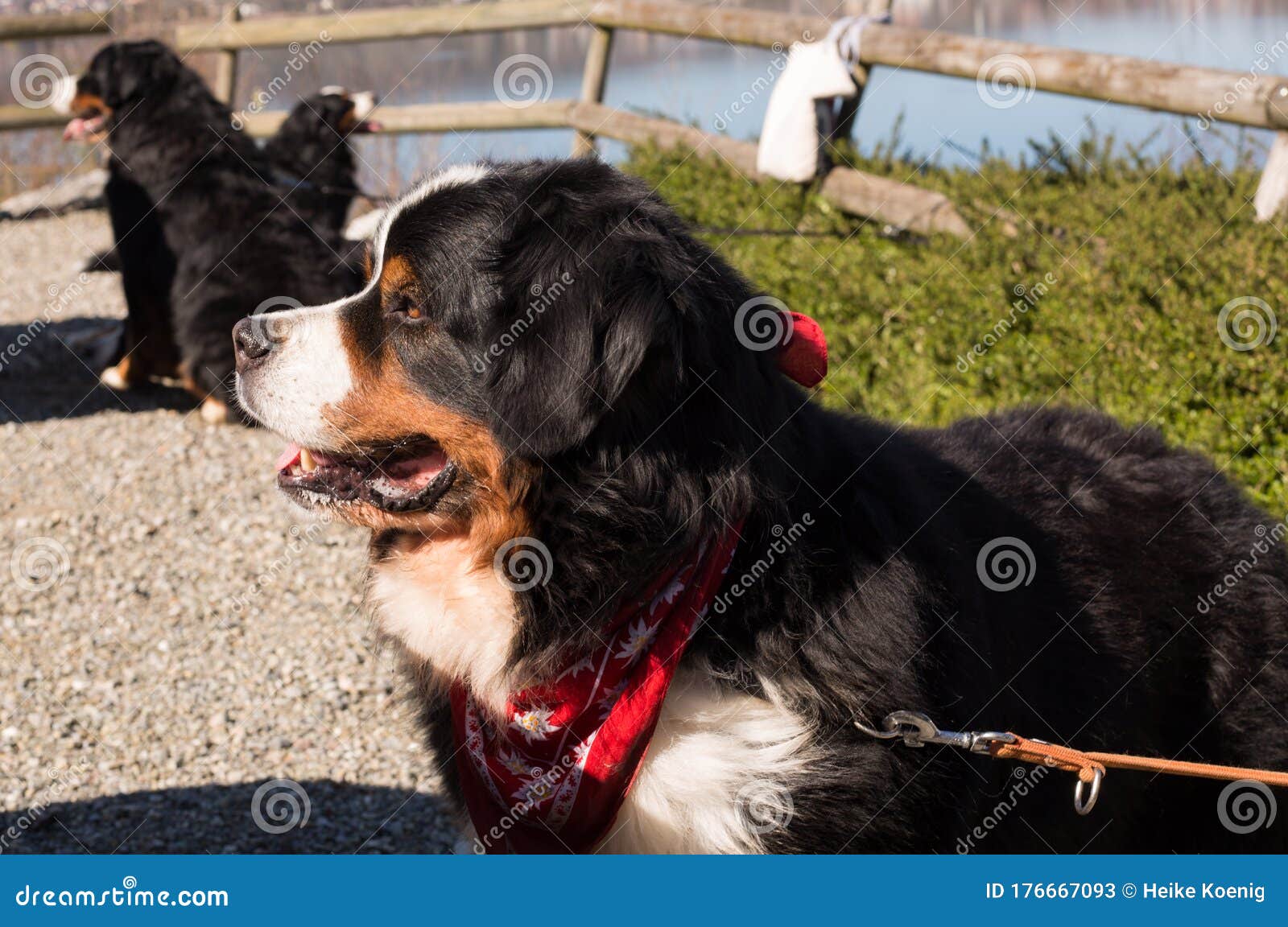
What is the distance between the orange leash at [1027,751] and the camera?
2.30 meters

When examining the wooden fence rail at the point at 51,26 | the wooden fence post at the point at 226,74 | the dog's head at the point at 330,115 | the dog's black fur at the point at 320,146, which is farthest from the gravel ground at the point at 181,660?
the wooden fence post at the point at 226,74

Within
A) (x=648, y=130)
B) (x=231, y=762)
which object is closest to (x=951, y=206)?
(x=648, y=130)

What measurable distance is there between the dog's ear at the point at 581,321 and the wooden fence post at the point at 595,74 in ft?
28.2

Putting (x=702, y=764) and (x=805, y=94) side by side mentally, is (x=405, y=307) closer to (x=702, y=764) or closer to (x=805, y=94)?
(x=702, y=764)

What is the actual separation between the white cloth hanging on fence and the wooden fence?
153 mm

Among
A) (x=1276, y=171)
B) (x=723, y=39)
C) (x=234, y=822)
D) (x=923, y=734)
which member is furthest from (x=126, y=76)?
(x=923, y=734)

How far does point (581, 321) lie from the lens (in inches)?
91.0

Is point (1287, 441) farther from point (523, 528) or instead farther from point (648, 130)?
point (648, 130)

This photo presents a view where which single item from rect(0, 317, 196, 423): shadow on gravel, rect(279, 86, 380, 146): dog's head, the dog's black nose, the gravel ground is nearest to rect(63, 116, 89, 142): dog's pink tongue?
rect(279, 86, 380, 146): dog's head

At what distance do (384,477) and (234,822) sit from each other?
1.81m

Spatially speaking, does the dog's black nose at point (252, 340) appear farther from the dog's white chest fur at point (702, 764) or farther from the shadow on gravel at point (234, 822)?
the shadow on gravel at point (234, 822)

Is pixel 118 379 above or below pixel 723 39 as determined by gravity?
below

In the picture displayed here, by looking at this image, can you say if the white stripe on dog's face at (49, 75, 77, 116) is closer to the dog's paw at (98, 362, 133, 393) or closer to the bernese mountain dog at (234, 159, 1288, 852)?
the dog's paw at (98, 362, 133, 393)

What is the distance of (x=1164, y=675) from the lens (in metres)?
2.83
